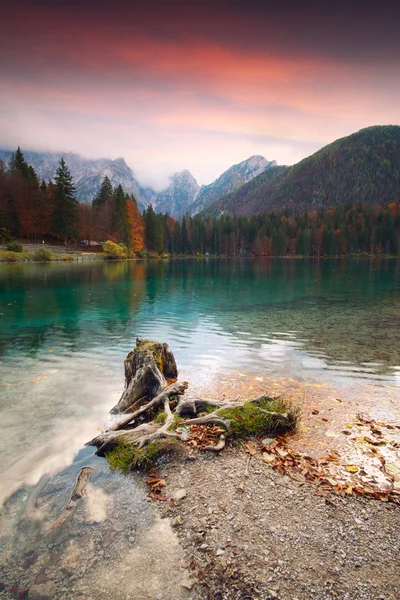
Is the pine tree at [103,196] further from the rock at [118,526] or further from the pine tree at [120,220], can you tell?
the rock at [118,526]

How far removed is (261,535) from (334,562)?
999 millimetres

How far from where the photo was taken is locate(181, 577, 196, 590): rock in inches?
156

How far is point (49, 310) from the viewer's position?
87.7 feet

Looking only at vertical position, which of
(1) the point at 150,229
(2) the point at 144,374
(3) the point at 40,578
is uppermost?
(1) the point at 150,229

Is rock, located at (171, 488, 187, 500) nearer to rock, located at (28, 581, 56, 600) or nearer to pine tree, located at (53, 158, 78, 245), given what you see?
rock, located at (28, 581, 56, 600)

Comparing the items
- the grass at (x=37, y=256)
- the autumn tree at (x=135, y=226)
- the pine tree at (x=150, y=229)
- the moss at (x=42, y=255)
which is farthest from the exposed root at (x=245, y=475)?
the pine tree at (x=150, y=229)

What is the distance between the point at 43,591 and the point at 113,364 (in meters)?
10.3

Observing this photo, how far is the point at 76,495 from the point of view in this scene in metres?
5.79

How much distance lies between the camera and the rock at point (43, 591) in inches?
156

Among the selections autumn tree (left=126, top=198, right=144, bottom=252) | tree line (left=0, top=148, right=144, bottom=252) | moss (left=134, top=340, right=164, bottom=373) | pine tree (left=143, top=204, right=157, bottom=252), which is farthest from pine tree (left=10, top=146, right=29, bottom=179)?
moss (left=134, top=340, right=164, bottom=373)

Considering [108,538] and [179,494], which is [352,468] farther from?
[108,538]

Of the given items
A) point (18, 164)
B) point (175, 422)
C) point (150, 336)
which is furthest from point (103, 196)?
point (175, 422)

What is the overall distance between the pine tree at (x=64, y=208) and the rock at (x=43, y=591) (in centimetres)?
11135

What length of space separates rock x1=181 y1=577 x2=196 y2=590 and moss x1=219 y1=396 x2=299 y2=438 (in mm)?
3553
